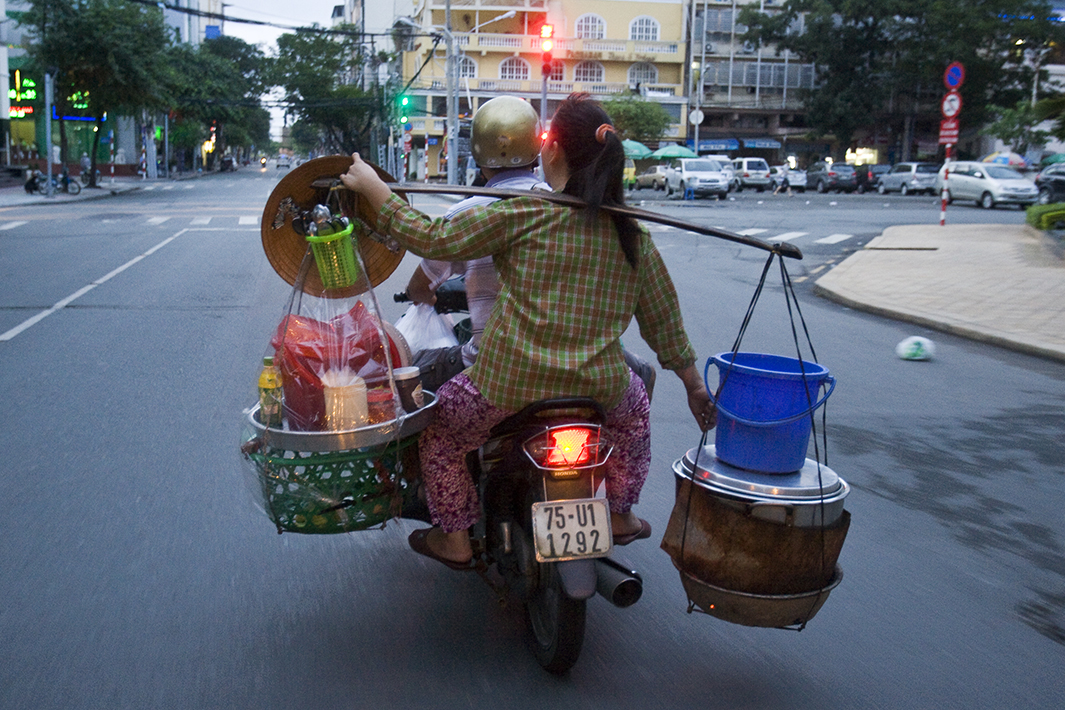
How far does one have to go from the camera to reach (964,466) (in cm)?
532

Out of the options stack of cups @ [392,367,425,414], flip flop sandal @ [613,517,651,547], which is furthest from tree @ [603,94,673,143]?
stack of cups @ [392,367,425,414]

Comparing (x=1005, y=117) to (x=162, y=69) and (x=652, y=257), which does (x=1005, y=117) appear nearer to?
(x=162, y=69)

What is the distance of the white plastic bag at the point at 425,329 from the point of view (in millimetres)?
3559

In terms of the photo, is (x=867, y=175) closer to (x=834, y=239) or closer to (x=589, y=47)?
(x=589, y=47)

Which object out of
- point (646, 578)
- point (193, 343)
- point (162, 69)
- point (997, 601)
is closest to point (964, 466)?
point (997, 601)

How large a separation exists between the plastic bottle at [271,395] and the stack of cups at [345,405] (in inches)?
5.9

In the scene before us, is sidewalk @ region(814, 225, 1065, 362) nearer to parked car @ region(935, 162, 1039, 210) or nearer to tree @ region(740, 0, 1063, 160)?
parked car @ region(935, 162, 1039, 210)

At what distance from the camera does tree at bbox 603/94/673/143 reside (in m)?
57.5

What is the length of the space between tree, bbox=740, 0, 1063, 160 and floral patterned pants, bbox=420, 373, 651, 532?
56.2m

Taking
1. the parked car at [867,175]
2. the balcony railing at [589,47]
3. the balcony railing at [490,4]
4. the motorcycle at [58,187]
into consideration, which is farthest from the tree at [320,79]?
the parked car at [867,175]

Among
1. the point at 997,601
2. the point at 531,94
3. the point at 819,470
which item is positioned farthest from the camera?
the point at 531,94

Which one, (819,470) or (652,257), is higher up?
(652,257)

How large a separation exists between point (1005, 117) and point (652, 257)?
49.9 meters

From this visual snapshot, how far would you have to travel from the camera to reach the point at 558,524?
8.91ft
